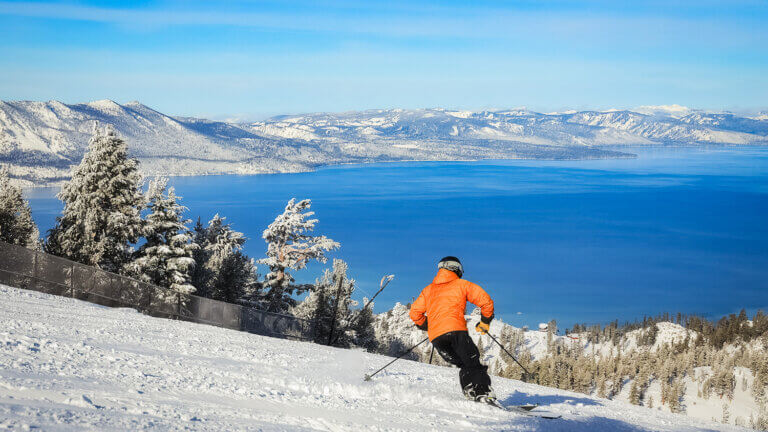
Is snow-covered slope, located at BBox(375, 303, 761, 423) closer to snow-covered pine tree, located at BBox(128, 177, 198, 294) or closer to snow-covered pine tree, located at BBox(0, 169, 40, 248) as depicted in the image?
snow-covered pine tree, located at BBox(0, 169, 40, 248)

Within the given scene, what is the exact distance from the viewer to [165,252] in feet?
81.3

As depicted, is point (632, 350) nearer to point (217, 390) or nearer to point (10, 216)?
point (10, 216)

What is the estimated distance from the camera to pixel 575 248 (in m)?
146

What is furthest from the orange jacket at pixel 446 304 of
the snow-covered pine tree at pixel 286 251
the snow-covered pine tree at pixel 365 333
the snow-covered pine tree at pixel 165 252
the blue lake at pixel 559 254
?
the blue lake at pixel 559 254

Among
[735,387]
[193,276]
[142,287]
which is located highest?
[142,287]

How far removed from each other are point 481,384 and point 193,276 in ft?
88.7

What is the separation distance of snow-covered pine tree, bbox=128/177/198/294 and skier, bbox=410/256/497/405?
18.7 meters

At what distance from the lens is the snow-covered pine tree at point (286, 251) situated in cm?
2700

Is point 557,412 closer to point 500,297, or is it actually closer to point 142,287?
point 142,287

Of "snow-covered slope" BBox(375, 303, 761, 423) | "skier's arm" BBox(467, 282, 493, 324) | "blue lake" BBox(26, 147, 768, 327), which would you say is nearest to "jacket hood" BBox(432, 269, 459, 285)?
"skier's arm" BBox(467, 282, 493, 324)

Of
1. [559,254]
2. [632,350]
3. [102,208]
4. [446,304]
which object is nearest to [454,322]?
[446,304]

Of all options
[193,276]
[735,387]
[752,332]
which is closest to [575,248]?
[752,332]

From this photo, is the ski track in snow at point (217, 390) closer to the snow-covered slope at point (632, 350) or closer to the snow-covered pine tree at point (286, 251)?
Result: the snow-covered pine tree at point (286, 251)

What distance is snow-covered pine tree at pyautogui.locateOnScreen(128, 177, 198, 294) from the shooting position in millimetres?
24719
